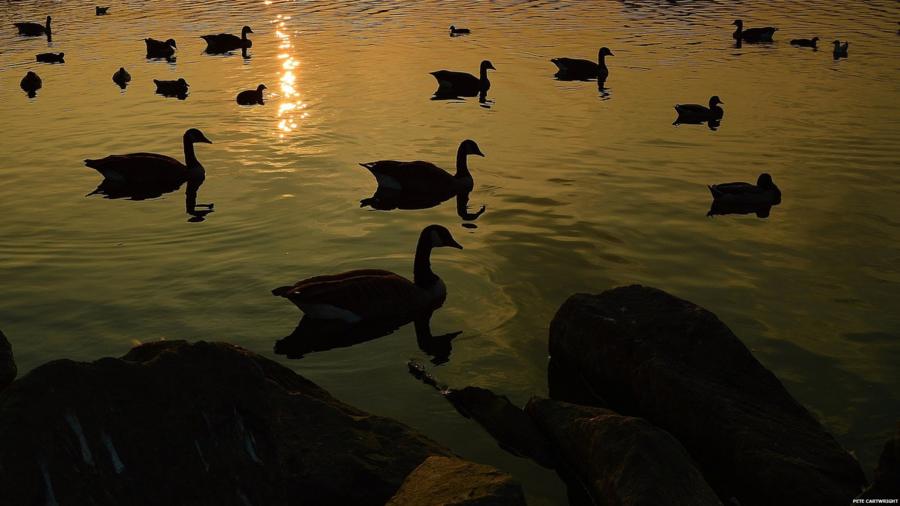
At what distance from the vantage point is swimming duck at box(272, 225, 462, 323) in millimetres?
12297

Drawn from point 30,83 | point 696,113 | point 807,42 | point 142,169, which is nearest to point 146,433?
point 142,169

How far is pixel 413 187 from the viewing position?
19.9 m

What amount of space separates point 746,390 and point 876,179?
44.1 ft

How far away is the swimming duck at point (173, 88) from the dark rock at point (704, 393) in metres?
25.6

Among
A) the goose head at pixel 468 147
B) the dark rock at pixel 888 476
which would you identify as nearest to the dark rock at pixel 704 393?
the dark rock at pixel 888 476

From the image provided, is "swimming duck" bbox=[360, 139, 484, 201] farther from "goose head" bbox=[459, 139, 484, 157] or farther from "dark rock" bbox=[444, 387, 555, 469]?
"dark rock" bbox=[444, 387, 555, 469]

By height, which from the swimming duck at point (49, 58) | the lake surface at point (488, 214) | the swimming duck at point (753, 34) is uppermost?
the swimming duck at point (753, 34)

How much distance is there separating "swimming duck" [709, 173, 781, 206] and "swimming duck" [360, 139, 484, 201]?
5410 mm

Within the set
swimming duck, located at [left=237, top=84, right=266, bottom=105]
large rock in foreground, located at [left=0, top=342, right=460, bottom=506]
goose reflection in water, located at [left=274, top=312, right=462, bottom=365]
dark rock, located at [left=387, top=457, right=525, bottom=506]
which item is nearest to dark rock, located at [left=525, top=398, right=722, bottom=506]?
dark rock, located at [left=387, top=457, right=525, bottom=506]

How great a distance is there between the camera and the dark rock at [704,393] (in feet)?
26.4

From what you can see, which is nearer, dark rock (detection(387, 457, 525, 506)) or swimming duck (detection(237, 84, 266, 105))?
dark rock (detection(387, 457, 525, 506))

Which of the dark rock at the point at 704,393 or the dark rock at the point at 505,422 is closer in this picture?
the dark rock at the point at 704,393

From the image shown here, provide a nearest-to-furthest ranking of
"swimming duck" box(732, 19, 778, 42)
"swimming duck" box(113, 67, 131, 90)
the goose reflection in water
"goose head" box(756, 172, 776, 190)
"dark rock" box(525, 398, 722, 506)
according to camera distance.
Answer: "dark rock" box(525, 398, 722, 506) → the goose reflection in water → "goose head" box(756, 172, 776, 190) → "swimming duck" box(113, 67, 131, 90) → "swimming duck" box(732, 19, 778, 42)

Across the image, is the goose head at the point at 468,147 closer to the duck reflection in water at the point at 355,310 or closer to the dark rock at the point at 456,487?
the duck reflection in water at the point at 355,310
